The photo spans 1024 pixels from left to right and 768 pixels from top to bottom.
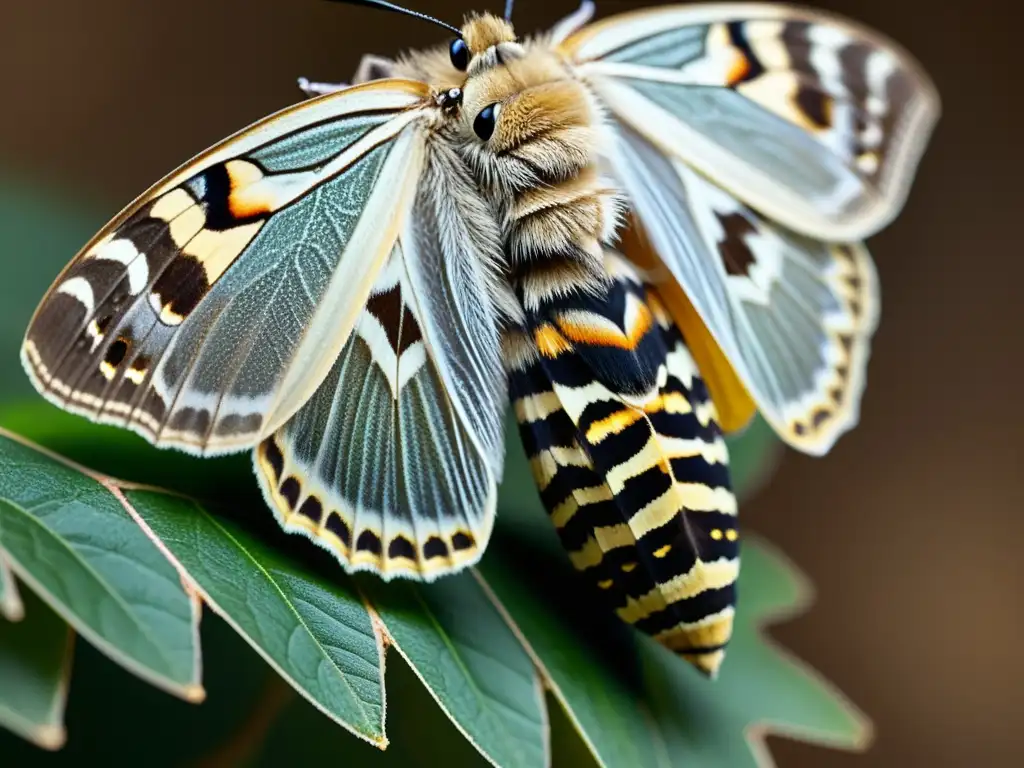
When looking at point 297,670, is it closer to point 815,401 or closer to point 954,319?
point 815,401

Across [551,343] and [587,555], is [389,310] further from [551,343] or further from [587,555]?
[587,555]

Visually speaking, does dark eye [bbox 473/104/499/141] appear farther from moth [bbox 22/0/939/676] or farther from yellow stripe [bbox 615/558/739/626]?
yellow stripe [bbox 615/558/739/626]

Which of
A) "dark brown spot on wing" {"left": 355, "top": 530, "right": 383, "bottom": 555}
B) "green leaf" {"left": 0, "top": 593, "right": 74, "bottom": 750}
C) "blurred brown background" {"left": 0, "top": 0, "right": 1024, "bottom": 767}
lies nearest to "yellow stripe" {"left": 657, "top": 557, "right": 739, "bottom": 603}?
"dark brown spot on wing" {"left": 355, "top": 530, "right": 383, "bottom": 555}

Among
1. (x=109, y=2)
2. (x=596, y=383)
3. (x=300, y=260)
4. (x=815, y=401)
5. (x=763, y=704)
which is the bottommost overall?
(x=763, y=704)

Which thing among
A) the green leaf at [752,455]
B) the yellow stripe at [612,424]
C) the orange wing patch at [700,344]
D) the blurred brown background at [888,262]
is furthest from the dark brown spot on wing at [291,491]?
the blurred brown background at [888,262]

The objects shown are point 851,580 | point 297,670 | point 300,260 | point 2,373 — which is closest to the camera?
point 297,670

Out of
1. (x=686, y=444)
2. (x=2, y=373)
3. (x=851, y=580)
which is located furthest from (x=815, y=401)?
(x=851, y=580)
